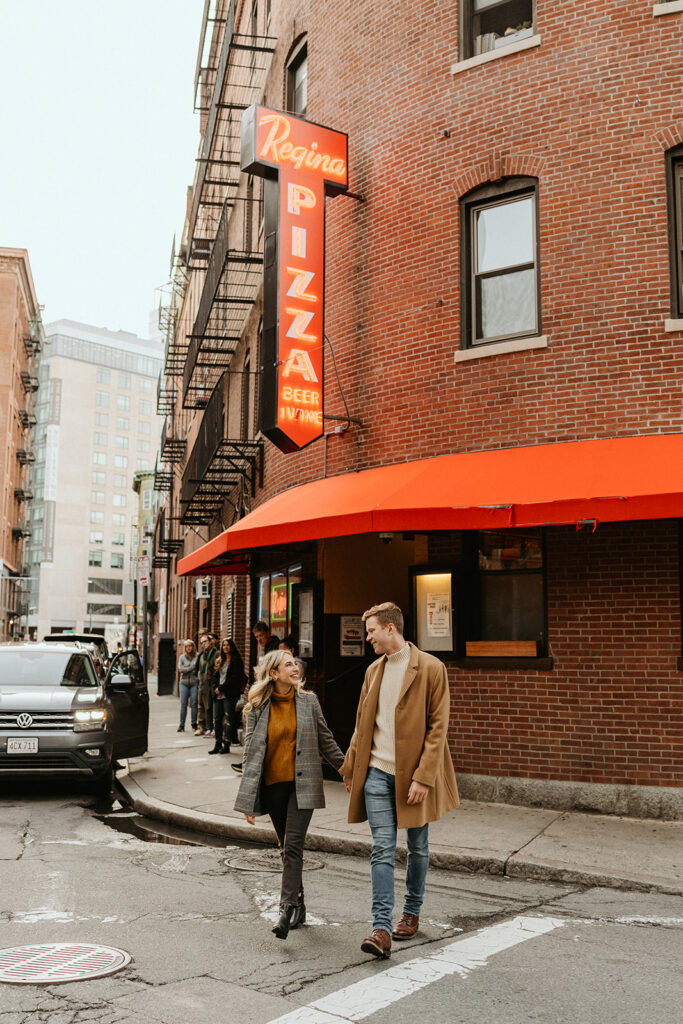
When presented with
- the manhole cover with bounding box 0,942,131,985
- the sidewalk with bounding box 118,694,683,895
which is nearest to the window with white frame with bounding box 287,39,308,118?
the sidewalk with bounding box 118,694,683,895

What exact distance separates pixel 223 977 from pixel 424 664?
1.95 metres

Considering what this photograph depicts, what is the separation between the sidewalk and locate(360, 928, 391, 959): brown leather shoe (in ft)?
8.76

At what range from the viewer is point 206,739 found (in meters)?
17.7

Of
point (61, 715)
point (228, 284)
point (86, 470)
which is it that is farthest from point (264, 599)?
point (86, 470)

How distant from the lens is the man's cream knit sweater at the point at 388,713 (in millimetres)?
5570

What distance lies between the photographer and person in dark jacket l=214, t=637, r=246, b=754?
588 inches

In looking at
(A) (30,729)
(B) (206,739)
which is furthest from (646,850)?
(B) (206,739)

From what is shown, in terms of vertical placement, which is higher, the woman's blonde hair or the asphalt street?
the woman's blonde hair

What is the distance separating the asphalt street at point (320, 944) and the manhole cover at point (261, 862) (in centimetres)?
2

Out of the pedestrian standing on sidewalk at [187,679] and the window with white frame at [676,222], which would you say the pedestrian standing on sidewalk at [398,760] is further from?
the pedestrian standing on sidewalk at [187,679]

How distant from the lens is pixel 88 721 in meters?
11.4

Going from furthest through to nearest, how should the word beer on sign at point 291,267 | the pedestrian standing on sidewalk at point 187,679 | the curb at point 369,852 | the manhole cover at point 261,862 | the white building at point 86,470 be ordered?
the white building at point 86,470 < the pedestrian standing on sidewalk at point 187,679 < the word beer on sign at point 291,267 < the manhole cover at point 261,862 < the curb at point 369,852

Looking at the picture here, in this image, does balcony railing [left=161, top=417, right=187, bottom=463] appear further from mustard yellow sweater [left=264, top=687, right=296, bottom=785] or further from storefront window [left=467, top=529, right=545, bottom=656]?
mustard yellow sweater [left=264, top=687, right=296, bottom=785]

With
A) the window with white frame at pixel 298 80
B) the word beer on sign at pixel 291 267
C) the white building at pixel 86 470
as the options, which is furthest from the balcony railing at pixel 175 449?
the white building at pixel 86 470
